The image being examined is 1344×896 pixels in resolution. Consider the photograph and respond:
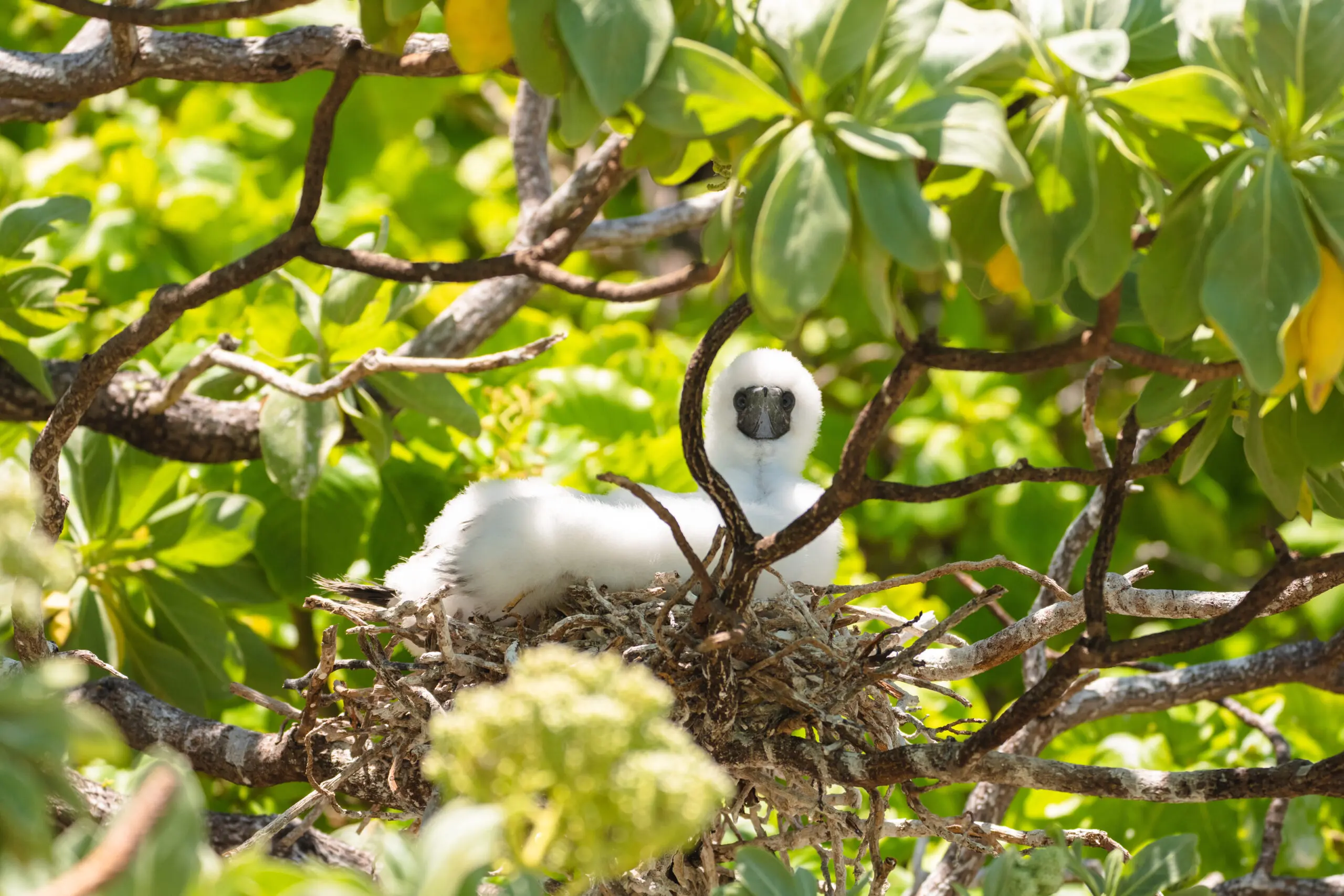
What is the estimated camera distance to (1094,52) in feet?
4.28

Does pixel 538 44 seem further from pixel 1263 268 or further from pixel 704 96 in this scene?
pixel 1263 268

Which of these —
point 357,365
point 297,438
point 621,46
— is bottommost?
point 297,438

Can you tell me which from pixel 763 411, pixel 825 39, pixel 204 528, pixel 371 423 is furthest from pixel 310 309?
pixel 825 39

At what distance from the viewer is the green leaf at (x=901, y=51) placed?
1313 millimetres

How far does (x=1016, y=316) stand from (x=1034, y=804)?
3.66 meters

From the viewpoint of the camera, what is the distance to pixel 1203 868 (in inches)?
134

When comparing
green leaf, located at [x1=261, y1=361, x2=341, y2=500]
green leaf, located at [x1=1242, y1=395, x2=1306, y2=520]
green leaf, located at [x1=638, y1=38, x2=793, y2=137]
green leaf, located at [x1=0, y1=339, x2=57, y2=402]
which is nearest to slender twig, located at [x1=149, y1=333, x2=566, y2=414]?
green leaf, located at [x1=261, y1=361, x2=341, y2=500]

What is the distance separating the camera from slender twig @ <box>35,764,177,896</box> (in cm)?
87

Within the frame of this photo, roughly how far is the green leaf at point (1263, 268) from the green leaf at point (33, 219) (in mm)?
2476

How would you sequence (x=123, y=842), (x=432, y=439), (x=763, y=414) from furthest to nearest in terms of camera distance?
(x=432, y=439) < (x=763, y=414) < (x=123, y=842)

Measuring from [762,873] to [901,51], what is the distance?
86 centimetres

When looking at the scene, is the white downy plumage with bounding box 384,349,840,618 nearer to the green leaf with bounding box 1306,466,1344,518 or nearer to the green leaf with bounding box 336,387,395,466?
the green leaf with bounding box 336,387,395,466

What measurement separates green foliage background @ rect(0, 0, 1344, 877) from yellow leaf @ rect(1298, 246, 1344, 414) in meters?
0.86

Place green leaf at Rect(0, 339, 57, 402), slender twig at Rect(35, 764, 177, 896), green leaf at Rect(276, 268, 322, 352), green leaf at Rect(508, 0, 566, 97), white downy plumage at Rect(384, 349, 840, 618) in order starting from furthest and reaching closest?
green leaf at Rect(276, 268, 322, 352)
green leaf at Rect(0, 339, 57, 402)
white downy plumage at Rect(384, 349, 840, 618)
green leaf at Rect(508, 0, 566, 97)
slender twig at Rect(35, 764, 177, 896)
